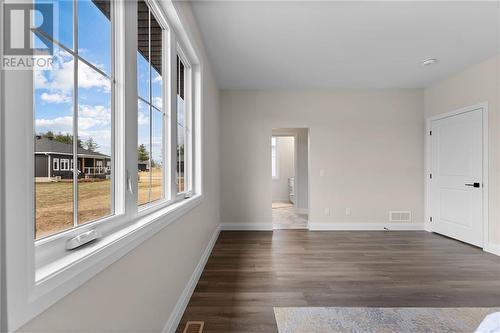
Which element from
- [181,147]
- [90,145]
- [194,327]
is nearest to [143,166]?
[90,145]

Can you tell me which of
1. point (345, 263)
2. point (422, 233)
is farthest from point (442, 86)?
point (345, 263)

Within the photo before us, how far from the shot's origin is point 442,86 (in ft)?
14.1

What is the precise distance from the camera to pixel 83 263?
77cm

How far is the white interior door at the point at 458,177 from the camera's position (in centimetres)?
367

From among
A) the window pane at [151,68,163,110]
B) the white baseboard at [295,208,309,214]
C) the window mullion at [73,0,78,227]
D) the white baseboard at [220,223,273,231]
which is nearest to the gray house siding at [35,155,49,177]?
the window mullion at [73,0,78,227]

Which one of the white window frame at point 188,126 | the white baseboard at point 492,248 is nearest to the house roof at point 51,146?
the white window frame at point 188,126

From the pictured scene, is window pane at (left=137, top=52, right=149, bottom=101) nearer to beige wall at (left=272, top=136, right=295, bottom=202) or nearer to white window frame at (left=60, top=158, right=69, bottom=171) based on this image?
white window frame at (left=60, top=158, right=69, bottom=171)

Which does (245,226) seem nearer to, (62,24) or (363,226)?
(363,226)

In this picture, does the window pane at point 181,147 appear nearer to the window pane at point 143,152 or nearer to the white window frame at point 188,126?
the white window frame at point 188,126

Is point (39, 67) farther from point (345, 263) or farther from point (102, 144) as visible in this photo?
point (345, 263)

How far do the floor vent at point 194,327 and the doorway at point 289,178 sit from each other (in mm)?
3226

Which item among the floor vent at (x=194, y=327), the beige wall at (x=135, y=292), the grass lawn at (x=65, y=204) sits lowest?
the floor vent at (x=194, y=327)

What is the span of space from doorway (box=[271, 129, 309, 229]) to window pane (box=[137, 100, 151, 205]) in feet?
12.3

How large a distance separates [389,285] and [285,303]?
A: 1.15 metres
